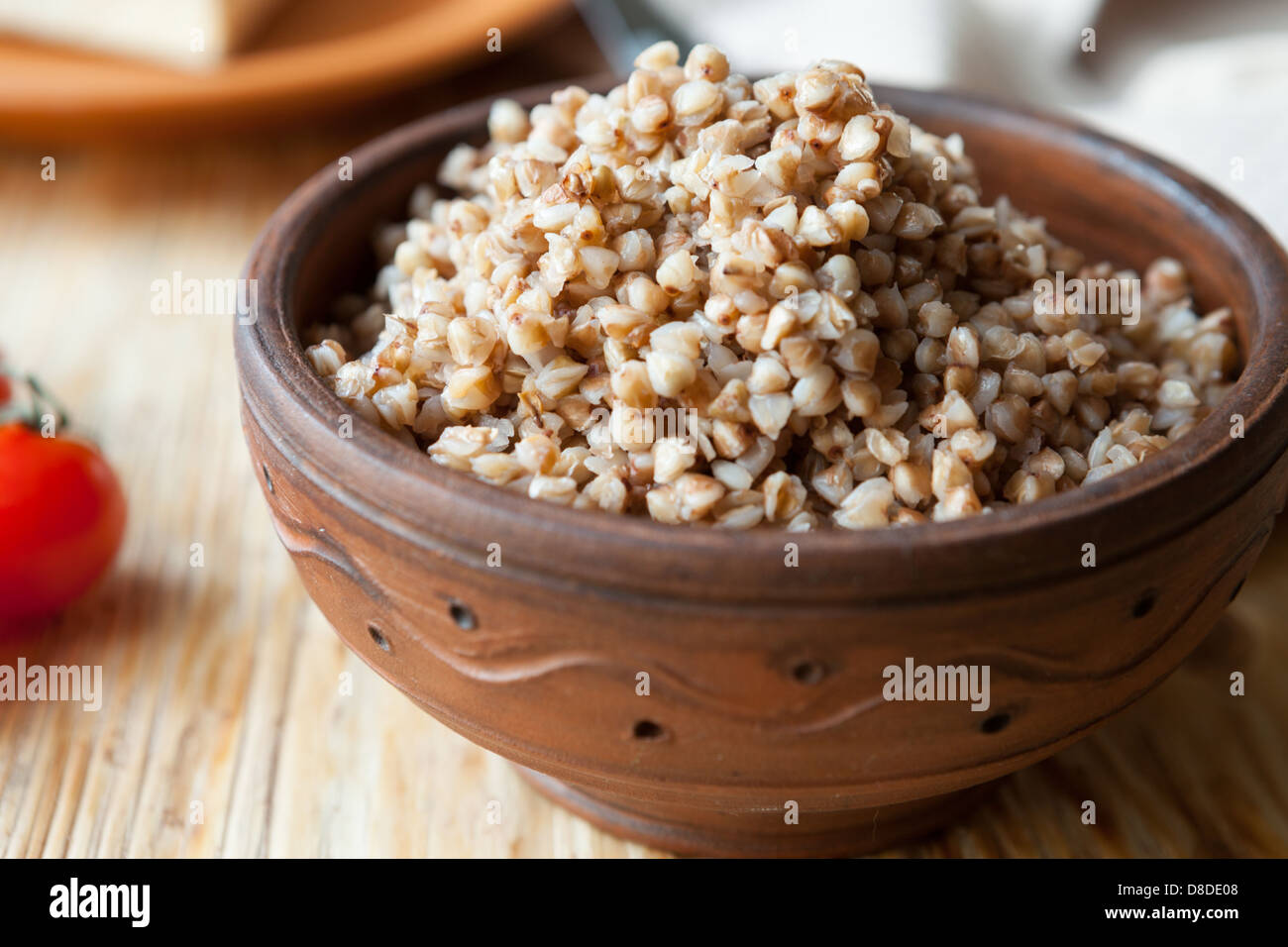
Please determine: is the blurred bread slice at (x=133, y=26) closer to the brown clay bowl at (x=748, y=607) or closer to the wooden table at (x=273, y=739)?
the wooden table at (x=273, y=739)

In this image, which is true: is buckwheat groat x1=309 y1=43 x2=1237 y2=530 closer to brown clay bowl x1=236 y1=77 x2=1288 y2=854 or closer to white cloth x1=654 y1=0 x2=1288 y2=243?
brown clay bowl x1=236 y1=77 x2=1288 y2=854

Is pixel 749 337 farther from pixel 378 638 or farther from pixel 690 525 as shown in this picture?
pixel 378 638

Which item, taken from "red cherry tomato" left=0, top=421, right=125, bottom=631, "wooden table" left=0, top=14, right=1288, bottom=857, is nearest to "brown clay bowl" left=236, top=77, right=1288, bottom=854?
"wooden table" left=0, top=14, right=1288, bottom=857

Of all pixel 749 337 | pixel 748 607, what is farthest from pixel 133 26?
pixel 748 607

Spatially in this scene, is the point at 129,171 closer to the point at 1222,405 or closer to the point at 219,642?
the point at 219,642

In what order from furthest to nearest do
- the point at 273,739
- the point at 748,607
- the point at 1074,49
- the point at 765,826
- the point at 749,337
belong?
the point at 1074,49
the point at 273,739
the point at 765,826
the point at 749,337
the point at 748,607

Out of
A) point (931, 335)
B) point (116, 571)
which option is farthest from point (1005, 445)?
point (116, 571)
